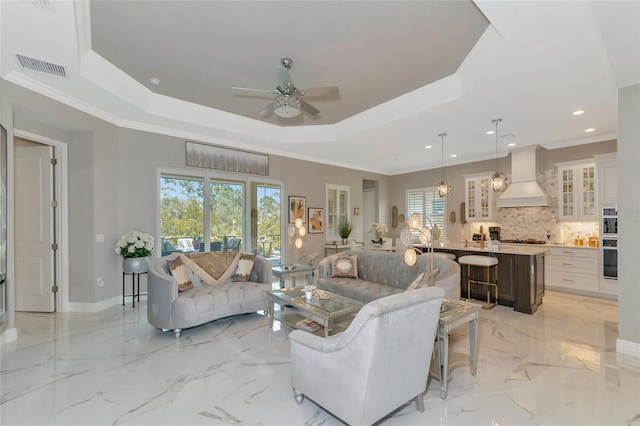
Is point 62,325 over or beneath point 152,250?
beneath

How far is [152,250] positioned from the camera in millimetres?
4973

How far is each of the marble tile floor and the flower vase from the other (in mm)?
849

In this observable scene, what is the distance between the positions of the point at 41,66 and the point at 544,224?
Answer: 8.80 m

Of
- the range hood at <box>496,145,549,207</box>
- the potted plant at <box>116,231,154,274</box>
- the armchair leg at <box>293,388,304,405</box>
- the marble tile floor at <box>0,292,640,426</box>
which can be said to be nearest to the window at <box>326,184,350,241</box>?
the range hood at <box>496,145,549,207</box>

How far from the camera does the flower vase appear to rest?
4594 mm

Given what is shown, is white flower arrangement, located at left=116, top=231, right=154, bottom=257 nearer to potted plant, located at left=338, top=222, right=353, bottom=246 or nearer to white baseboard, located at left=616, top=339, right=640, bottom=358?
potted plant, located at left=338, top=222, right=353, bottom=246

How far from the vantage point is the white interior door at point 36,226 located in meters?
4.46

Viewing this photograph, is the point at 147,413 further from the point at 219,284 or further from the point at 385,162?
the point at 385,162

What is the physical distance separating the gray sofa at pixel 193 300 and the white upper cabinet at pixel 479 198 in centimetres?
573

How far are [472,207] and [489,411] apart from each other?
6.11 m

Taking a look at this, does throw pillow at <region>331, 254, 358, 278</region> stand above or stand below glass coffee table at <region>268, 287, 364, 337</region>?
above

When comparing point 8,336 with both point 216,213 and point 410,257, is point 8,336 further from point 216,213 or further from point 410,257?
point 410,257

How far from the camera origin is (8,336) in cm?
336

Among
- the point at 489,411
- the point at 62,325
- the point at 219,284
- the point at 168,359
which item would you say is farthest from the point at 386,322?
the point at 62,325
